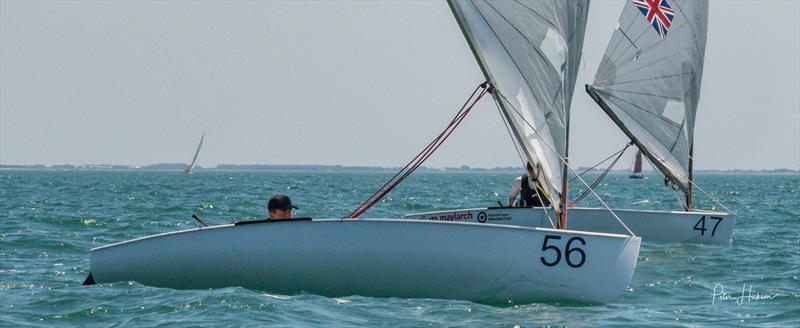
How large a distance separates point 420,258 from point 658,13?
1322 cm

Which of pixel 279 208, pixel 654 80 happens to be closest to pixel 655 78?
pixel 654 80

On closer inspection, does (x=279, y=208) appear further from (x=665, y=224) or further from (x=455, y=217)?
(x=665, y=224)

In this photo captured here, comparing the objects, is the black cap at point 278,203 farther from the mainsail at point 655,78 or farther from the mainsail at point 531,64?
the mainsail at point 655,78

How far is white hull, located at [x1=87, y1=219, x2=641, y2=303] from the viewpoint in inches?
478

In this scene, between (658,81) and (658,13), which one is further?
(658,81)

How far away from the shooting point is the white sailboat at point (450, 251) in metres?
12.2

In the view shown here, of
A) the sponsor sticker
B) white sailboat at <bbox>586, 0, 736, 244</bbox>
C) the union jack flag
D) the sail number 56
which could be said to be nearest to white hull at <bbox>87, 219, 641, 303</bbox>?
the sail number 56

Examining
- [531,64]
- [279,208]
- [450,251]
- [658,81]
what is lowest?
[450,251]

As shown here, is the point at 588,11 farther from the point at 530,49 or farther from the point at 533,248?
the point at 533,248

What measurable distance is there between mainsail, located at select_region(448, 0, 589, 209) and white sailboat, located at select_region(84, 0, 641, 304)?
14mm

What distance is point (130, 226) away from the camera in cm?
2475

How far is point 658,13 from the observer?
78.1 feet

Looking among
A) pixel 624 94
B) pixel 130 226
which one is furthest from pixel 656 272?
pixel 130 226
